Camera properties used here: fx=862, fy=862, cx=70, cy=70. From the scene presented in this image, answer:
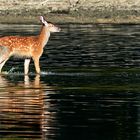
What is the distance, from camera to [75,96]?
67.5ft

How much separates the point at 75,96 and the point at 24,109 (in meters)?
2.61

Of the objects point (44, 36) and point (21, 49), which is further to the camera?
point (44, 36)

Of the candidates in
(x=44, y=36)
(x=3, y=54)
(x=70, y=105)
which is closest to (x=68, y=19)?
(x=44, y=36)

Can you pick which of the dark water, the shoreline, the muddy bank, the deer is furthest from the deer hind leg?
the muddy bank

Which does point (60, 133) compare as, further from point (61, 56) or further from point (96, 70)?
point (61, 56)

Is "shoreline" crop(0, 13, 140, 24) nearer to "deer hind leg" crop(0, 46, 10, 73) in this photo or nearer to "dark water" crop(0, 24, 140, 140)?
"dark water" crop(0, 24, 140, 140)

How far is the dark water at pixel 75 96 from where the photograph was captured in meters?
15.7

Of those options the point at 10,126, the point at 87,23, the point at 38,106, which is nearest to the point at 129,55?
the point at 38,106

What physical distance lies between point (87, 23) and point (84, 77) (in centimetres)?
3462

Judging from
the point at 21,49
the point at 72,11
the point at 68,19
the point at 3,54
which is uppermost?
the point at 21,49

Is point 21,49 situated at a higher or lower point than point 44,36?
lower

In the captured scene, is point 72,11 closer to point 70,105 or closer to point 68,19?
point 68,19

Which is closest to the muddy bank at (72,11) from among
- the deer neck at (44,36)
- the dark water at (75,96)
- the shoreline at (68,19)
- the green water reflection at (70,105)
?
the shoreline at (68,19)

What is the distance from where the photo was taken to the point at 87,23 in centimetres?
5934
